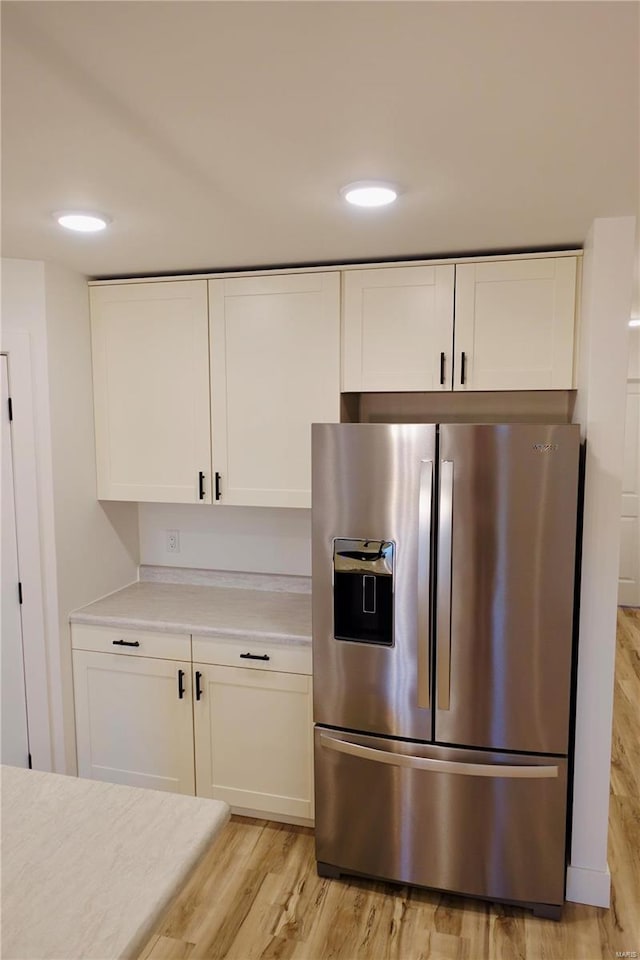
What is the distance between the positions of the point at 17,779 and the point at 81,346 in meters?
1.89

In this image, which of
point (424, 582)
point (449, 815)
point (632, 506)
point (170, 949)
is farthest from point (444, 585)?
point (632, 506)

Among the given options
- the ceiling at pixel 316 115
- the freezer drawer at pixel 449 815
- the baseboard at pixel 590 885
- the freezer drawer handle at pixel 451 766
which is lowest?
the baseboard at pixel 590 885

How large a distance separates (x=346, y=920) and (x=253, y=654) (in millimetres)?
976

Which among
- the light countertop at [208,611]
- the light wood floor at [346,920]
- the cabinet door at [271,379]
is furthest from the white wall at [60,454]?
the light wood floor at [346,920]

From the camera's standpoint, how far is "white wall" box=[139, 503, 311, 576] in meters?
3.04

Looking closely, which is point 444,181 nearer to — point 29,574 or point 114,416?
point 114,416

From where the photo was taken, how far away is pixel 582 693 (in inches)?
84.4

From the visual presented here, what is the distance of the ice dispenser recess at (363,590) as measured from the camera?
2.17m

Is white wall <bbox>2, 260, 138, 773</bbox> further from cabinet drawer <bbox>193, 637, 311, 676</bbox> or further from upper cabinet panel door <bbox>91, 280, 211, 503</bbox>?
cabinet drawer <bbox>193, 637, 311, 676</bbox>

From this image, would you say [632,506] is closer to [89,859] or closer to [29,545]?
[29,545]

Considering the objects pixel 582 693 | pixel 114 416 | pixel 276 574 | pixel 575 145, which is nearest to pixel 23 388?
pixel 114 416

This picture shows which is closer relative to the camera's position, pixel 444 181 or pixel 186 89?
pixel 186 89

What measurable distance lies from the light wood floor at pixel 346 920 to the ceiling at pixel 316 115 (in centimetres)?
221

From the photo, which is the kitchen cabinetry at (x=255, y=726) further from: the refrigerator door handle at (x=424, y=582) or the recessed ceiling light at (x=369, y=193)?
the recessed ceiling light at (x=369, y=193)
